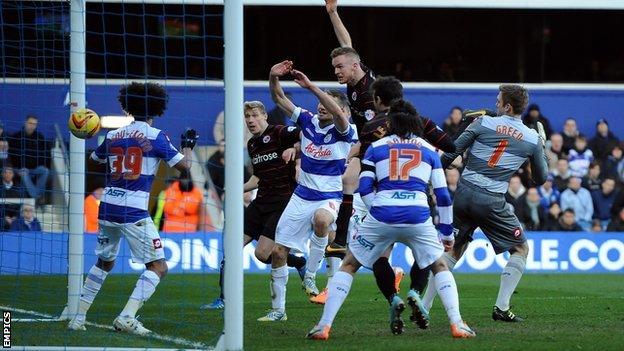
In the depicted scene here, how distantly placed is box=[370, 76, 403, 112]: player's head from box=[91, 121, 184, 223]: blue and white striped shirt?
6.07ft

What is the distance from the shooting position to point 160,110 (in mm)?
11641

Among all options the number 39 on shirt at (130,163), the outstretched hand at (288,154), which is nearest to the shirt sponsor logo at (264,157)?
the outstretched hand at (288,154)

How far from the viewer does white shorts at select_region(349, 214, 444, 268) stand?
34.3 feet

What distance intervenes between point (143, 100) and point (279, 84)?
1.45 m

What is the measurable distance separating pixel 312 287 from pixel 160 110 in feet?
12.4

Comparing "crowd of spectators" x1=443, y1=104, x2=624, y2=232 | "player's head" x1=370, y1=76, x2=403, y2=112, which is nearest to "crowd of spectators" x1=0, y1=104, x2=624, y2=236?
"crowd of spectators" x1=443, y1=104, x2=624, y2=232

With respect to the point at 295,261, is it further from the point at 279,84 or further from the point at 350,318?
the point at 279,84

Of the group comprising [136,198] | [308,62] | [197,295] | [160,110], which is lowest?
[197,295]

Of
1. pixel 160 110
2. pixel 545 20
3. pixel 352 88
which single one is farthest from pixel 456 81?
pixel 160 110

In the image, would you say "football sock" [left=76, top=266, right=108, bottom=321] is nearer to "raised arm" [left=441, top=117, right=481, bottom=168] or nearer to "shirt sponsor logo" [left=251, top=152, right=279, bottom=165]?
"shirt sponsor logo" [left=251, top=152, right=279, bottom=165]

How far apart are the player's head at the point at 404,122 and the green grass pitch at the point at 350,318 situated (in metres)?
1.72

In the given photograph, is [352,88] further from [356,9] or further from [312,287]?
[356,9]

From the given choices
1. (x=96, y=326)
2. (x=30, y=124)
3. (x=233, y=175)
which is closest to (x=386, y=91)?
(x=233, y=175)

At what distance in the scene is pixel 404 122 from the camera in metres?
10.5
